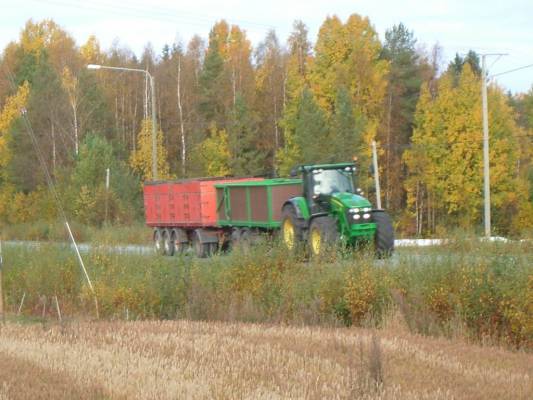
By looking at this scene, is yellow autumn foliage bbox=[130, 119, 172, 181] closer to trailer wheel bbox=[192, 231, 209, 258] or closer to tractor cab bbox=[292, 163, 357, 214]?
trailer wheel bbox=[192, 231, 209, 258]

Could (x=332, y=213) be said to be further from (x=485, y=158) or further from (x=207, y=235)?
(x=485, y=158)

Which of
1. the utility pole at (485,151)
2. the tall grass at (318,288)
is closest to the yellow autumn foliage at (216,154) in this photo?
the utility pole at (485,151)

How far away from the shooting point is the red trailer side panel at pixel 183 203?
3106 cm

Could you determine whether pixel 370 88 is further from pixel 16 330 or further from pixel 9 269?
pixel 16 330

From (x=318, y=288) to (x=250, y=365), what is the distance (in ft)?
18.5

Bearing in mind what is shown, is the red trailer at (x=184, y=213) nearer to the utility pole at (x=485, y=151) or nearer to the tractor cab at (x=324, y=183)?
the tractor cab at (x=324, y=183)

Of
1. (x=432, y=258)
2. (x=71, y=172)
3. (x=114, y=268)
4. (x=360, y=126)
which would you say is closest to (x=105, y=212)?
(x=71, y=172)

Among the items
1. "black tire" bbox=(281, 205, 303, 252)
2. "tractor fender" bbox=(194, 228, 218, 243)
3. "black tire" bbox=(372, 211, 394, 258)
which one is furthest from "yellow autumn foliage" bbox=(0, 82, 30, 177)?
"black tire" bbox=(372, 211, 394, 258)

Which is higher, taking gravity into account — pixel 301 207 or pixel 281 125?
pixel 281 125

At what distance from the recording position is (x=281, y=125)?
65250 millimetres

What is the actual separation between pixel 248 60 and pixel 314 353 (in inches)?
2780

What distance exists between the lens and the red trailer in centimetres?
3093

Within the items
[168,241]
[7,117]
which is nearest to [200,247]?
[168,241]

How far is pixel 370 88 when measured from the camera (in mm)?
67438
